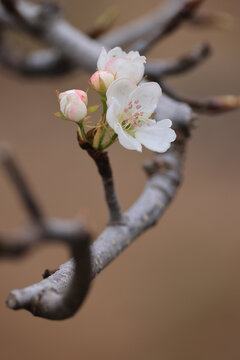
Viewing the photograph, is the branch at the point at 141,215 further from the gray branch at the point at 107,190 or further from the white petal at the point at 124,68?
the white petal at the point at 124,68

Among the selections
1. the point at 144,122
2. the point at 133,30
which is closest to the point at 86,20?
the point at 133,30

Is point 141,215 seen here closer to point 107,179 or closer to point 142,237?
point 107,179

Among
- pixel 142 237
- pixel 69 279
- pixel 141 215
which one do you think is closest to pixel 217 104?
pixel 141 215

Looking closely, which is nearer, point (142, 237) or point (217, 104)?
point (217, 104)

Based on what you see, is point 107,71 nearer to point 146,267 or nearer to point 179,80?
point 146,267

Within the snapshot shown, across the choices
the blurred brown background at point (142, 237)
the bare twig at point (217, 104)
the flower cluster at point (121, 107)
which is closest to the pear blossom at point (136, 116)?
the flower cluster at point (121, 107)

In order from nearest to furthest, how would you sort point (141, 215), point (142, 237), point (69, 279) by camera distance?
1. point (69, 279)
2. point (141, 215)
3. point (142, 237)
